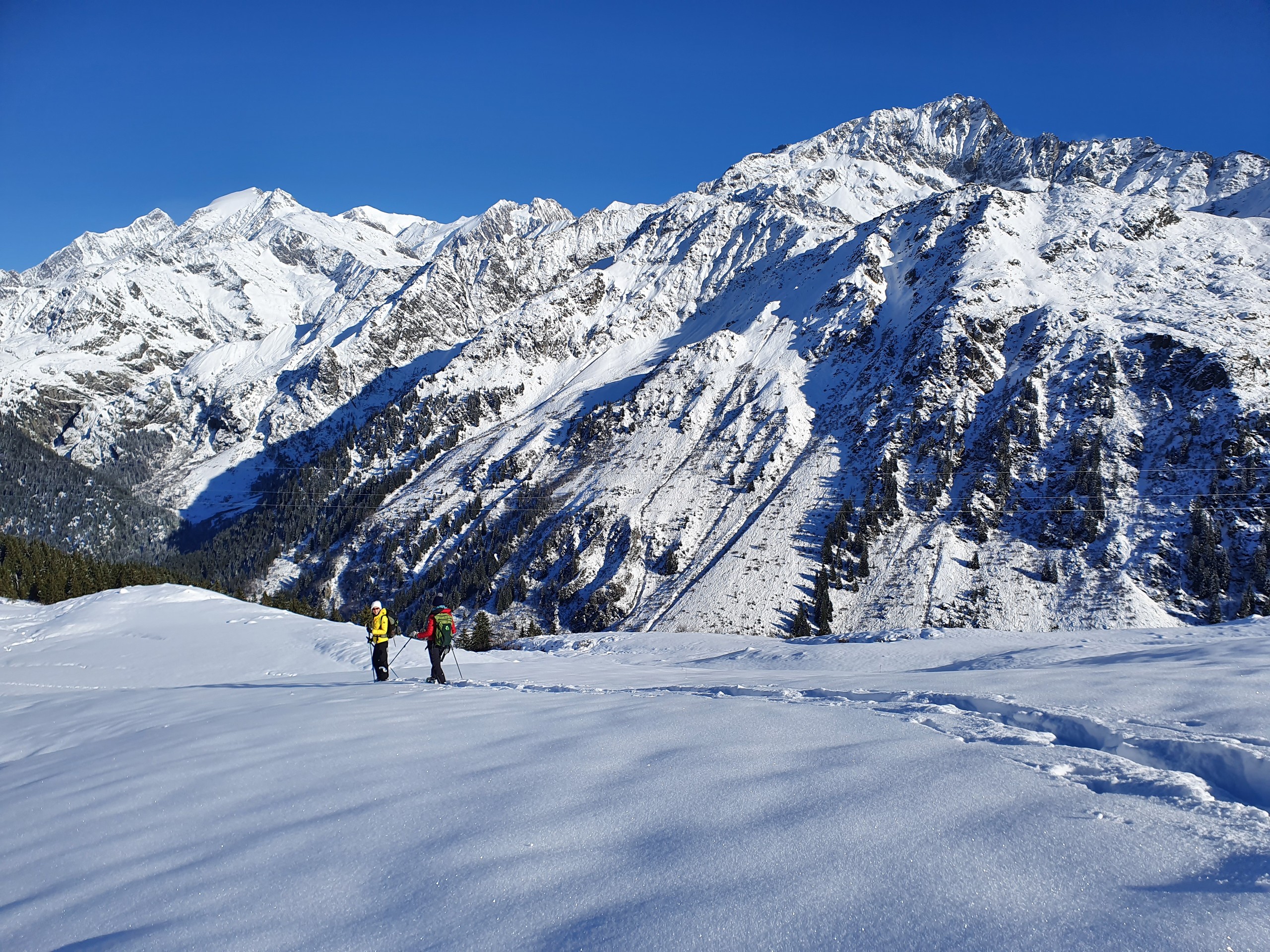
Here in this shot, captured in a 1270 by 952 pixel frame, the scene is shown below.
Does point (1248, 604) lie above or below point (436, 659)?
below

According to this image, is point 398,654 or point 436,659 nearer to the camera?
point 436,659

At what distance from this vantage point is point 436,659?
16.3 metres

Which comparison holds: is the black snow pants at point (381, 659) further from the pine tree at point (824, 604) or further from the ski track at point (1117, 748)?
the pine tree at point (824, 604)

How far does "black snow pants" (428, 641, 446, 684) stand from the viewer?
16109 mm

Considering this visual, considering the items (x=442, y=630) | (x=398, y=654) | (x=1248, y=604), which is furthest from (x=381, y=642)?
(x=1248, y=604)

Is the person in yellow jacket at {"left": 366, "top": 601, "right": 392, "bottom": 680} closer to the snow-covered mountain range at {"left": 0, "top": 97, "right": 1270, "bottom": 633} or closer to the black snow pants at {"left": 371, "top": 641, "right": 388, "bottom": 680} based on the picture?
the black snow pants at {"left": 371, "top": 641, "right": 388, "bottom": 680}

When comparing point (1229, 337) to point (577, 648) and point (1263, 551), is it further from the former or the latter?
point (577, 648)

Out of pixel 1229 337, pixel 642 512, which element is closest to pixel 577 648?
pixel 642 512

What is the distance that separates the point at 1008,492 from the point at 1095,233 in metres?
70.5

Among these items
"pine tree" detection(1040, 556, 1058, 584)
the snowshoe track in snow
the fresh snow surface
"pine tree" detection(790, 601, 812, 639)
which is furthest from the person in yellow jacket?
"pine tree" detection(1040, 556, 1058, 584)

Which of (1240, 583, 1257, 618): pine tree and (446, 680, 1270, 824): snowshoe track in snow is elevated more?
(446, 680, 1270, 824): snowshoe track in snow

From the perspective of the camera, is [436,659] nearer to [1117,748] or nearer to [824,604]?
[1117,748]

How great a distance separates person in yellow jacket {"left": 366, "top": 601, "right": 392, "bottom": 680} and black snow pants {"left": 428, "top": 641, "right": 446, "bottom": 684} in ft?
5.04

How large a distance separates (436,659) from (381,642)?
201 cm
